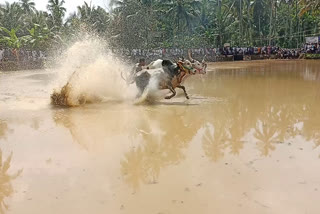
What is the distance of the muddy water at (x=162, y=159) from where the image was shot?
12.4ft

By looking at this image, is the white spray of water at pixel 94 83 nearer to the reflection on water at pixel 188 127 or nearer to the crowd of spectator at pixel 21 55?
the reflection on water at pixel 188 127

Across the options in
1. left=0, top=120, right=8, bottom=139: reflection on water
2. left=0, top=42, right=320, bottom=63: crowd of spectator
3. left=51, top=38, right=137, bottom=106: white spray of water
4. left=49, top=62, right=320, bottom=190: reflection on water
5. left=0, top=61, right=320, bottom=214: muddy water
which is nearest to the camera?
left=0, top=61, right=320, bottom=214: muddy water

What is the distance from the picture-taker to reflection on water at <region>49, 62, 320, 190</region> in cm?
530

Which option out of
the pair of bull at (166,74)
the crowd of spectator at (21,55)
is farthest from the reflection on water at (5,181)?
the crowd of spectator at (21,55)

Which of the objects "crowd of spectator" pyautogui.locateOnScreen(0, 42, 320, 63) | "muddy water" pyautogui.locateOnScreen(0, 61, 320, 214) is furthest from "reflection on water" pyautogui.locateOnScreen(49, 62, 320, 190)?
"crowd of spectator" pyautogui.locateOnScreen(0, 42, 320, 63)

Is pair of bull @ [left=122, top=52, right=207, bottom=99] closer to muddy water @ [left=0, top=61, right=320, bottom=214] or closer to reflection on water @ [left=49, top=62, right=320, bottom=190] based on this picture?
reflection on water @ [left=49, top=62, right=320, bottom=190]

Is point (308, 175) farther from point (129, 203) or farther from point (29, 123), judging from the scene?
point (29, 123)

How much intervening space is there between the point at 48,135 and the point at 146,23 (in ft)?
92.9

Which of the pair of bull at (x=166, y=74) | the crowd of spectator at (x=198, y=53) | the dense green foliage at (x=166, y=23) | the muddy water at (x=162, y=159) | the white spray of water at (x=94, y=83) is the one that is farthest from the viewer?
the dense green foliage at (x=166, y=23)

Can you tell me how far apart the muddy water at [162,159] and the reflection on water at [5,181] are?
0.01 meters

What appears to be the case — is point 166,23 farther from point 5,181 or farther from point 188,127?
point 5,181

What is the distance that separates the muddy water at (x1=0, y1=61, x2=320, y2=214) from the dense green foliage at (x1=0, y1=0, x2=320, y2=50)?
21977 mm

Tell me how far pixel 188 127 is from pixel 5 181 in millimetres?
3719

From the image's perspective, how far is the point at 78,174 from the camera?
461 cm
